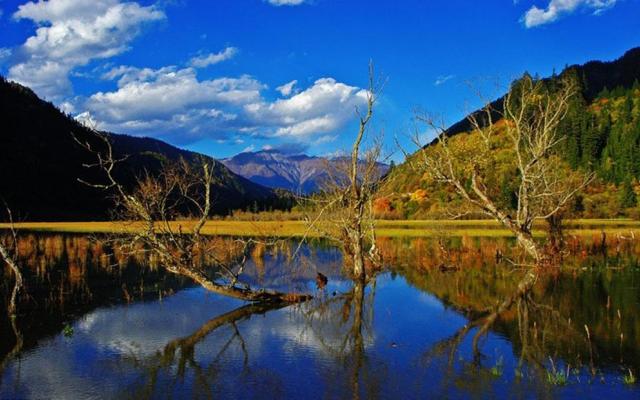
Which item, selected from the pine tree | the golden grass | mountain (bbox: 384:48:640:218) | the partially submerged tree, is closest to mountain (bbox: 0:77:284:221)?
mountain (bbox: 384:48:640:218)

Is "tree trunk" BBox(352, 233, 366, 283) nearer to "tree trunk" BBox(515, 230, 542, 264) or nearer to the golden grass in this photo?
"tree trunk" BBox(515, 230, 542, 264)

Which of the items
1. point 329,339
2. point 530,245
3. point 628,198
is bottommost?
point 329,339

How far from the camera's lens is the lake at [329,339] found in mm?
10602

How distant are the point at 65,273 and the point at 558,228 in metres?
27.6

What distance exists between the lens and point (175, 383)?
427 inches

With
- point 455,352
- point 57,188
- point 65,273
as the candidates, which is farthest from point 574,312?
point 57,188

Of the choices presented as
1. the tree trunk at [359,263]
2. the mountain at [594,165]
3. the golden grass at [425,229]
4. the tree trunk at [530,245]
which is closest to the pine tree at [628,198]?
the mountain at [594,165]

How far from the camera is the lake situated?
1060 cm

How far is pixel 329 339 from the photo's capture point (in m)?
14.4

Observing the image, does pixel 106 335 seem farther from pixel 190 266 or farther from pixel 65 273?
pixel 65 273

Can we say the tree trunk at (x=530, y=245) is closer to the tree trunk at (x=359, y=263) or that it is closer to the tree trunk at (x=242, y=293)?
the tree trunk at (x=359, y=263)

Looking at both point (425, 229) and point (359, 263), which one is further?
point (425, 229)

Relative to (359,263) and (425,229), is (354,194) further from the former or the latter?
(425,229)

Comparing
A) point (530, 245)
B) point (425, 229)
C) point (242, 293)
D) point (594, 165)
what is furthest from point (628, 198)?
point (242, 293)
